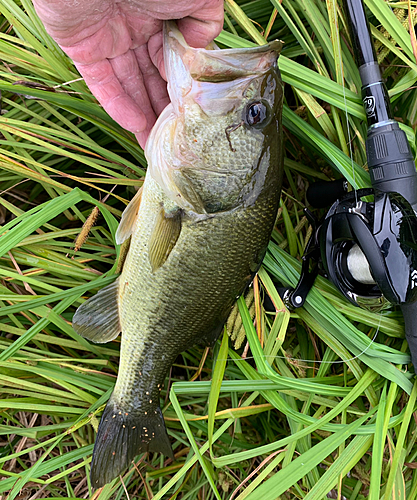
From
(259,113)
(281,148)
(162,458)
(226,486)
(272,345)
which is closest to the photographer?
(259,113)

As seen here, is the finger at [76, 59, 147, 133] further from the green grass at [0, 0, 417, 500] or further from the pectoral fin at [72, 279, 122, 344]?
the pectoral fin at [72, 279, 122, 344]

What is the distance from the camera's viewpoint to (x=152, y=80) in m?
1.80

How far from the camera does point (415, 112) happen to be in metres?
1.80

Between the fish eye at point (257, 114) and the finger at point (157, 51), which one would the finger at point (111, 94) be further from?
the fish eye at point (257, 114)

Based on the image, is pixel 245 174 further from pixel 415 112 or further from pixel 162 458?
pixel 162 458

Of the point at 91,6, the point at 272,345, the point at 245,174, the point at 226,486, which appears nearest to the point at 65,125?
the point at 91,6

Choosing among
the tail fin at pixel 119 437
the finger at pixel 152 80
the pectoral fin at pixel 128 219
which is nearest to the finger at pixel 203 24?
the finger at pixel 152 80

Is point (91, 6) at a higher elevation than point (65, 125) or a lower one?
higher

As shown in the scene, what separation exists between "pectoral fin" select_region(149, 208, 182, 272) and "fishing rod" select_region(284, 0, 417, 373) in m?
0.63

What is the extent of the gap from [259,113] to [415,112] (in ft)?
3.04

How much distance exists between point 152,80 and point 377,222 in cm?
127

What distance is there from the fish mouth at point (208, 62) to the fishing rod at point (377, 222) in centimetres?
47

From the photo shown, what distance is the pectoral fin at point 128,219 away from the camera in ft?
5.66

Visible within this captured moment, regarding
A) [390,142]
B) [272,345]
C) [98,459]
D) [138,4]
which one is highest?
[138,4]
